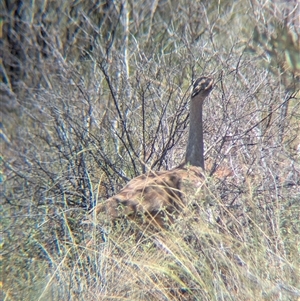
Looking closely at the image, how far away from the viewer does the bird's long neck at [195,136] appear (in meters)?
5.02

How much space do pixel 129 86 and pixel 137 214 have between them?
1666 millimetres

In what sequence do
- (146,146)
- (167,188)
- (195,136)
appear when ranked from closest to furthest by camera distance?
(167,188) < (195,136) < (146,146)

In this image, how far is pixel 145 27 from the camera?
6938mm

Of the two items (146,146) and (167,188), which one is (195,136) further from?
(167,188)

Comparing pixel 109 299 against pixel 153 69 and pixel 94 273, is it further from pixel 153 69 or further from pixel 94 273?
pixel 153 69

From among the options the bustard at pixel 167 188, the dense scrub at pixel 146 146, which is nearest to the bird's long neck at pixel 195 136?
the bustard at pixel 167 188

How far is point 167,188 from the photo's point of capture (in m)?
4.35

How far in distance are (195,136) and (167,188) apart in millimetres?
920

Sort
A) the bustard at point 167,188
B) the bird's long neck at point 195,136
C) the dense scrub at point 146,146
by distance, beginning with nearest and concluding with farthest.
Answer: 1. the dense scrub at point 146,146
2. the bustard at point 167,188
3. the bird's long neck at point 195,136

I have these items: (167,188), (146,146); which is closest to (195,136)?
(146,146)

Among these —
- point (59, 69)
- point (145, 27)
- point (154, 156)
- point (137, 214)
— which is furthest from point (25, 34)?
point (137, 214)

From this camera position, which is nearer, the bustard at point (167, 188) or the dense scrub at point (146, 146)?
the dense scrub at point (146, 146)

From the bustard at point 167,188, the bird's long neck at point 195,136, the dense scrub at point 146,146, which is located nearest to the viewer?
the dense scrub at point 146,146

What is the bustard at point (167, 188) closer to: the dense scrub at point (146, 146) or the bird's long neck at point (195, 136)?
Result: the bird's long neck at point (195, 136)
